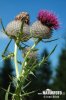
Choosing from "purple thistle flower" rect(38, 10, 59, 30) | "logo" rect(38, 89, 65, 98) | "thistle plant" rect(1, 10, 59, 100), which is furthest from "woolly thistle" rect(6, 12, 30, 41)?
"logo" rect(38, 89, 65, 98)

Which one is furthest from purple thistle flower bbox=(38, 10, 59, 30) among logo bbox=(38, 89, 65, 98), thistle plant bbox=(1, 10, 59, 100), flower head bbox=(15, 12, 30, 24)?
logo bbox=(38, 89, 65, 98)

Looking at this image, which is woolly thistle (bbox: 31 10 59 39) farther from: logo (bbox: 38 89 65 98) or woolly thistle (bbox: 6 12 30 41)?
logo (bbox: 38 89 65 98)

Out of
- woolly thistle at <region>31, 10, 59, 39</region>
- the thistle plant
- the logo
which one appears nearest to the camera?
the thistle plant

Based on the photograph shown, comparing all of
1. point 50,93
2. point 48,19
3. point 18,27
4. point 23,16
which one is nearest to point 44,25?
point 48,19

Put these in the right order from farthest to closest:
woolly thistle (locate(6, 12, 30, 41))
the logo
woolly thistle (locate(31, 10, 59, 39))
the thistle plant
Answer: the logo < woolly thistle (locate(31, 10, 59, 39)) < woolly thistle (locate(6, 12, 30, 41)) < the thistle plant

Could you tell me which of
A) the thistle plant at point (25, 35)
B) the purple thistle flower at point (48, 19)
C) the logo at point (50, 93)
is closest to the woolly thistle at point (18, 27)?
the thistle plant at point (25, 35)

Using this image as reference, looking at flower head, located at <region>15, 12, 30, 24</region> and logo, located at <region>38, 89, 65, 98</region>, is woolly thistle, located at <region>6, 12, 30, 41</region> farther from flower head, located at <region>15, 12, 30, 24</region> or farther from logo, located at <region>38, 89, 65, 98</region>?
logo, located at <region>38, 89, 65, 98</region>

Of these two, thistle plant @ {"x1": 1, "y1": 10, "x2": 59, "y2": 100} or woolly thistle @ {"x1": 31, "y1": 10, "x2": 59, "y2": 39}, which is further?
woolly thistle @ {"x1": 31, "y1": 10, "x2": 59, "y2": 39}

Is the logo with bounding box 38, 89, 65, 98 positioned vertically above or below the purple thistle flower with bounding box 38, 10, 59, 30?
above
